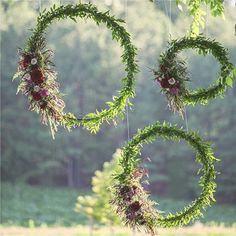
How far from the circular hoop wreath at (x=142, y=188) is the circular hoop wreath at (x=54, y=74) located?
17 centimetres

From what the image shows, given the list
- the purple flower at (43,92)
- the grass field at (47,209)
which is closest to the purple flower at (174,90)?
the purple flower at (43,92)

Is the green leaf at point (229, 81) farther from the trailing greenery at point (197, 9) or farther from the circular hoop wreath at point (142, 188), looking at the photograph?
the trailing greenery at point (197, 9)

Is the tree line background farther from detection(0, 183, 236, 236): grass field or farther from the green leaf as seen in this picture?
the green leaf

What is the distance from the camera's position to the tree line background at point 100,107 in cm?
2175

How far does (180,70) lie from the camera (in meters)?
2.81

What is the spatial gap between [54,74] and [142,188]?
64 cm

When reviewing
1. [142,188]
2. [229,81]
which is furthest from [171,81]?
[142,188]

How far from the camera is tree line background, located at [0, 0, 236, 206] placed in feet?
71.4

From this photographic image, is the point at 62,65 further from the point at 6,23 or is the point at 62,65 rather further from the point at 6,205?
the point at 6,205

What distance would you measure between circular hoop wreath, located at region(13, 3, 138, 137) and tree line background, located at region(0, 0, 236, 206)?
18.7m

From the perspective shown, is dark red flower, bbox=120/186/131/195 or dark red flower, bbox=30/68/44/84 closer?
dark red flower, bbox=120/186/131/195

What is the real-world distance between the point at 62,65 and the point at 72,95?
45.2 inches

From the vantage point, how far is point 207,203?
2781 mm

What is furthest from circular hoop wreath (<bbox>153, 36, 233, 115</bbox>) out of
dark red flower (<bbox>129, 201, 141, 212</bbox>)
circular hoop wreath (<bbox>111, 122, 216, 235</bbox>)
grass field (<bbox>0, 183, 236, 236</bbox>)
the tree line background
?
the tree line background
